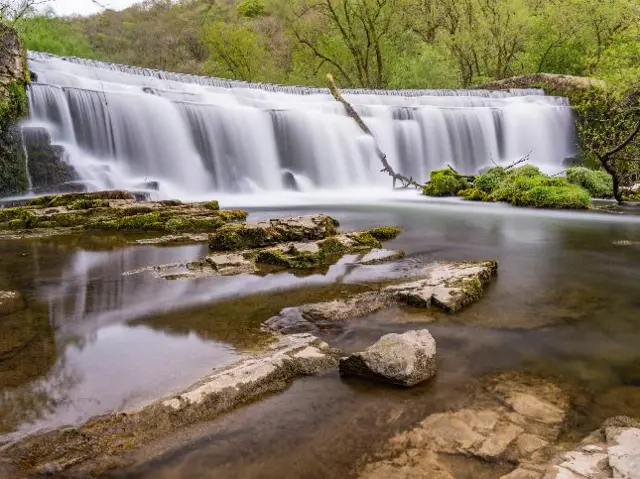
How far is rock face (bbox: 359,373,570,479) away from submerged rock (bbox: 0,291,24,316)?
14.0ft

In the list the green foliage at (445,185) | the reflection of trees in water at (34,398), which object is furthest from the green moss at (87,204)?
the green foliage at (445,185)

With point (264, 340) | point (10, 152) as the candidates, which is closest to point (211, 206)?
point (10, 152)

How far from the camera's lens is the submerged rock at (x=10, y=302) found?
515cm

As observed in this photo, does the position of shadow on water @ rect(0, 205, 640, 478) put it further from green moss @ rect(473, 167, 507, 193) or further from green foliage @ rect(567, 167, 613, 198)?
green foliage @ rect(567, 167, 613, 198)

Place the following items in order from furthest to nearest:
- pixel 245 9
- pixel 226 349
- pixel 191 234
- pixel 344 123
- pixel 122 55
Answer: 1. pixel 245 9
2. pixel 122 55
3. pixel 344 123
4. pixel 191 234
5. pixel 226 349

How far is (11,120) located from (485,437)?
1636 centimetres

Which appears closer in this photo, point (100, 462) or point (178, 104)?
point (100, 462)

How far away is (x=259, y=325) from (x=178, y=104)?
15828 mm

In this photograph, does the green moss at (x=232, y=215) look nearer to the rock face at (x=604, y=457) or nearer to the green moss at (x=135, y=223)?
the green moss at (x=135, y=223)

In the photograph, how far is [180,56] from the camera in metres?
50.1

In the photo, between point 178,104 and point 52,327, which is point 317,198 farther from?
point 52,327

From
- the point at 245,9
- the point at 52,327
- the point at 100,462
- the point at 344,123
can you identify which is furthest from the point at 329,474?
the point at 245,9

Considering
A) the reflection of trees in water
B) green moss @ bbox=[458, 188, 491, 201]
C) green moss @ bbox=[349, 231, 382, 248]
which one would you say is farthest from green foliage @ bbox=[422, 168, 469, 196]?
the reflection of trees in water

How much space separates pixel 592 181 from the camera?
53.2 feet
